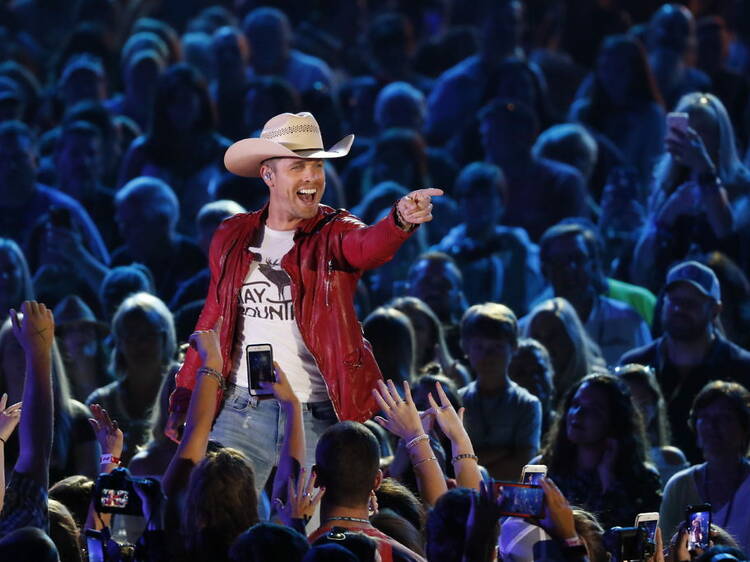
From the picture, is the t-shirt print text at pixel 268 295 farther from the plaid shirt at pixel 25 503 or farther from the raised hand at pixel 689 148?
the raised hand at pixel 689 148

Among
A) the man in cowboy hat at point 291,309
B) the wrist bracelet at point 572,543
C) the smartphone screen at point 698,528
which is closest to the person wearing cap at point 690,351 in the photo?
the man in cowboy hat at point 291,309

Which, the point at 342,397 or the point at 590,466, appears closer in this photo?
the point at 342,397

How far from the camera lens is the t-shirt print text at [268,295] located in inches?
227

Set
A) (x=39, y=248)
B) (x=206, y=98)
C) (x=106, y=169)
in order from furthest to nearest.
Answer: (x=106, y=169), (x=206, y=98), (x=39, y=248)

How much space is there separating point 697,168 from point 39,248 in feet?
15.2

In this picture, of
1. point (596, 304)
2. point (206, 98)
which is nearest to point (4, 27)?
point (206, 98)

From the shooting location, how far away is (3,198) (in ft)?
34.8

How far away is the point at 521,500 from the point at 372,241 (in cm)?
141

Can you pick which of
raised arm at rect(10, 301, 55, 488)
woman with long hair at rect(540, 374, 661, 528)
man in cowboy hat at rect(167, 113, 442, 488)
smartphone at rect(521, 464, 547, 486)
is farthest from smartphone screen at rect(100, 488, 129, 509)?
woman with long hair at rect(540, 374, 661, 528)

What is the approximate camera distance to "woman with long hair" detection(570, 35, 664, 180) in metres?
11.3

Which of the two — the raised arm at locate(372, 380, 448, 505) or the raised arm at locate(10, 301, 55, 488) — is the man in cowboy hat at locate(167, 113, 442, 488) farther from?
the raised arm at locate(10, 301, 55, 488)

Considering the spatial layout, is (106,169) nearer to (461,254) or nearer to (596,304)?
(461,254)

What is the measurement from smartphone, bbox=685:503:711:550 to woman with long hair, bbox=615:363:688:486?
108 inches

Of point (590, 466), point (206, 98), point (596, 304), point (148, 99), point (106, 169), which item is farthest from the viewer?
point (148, 99)
